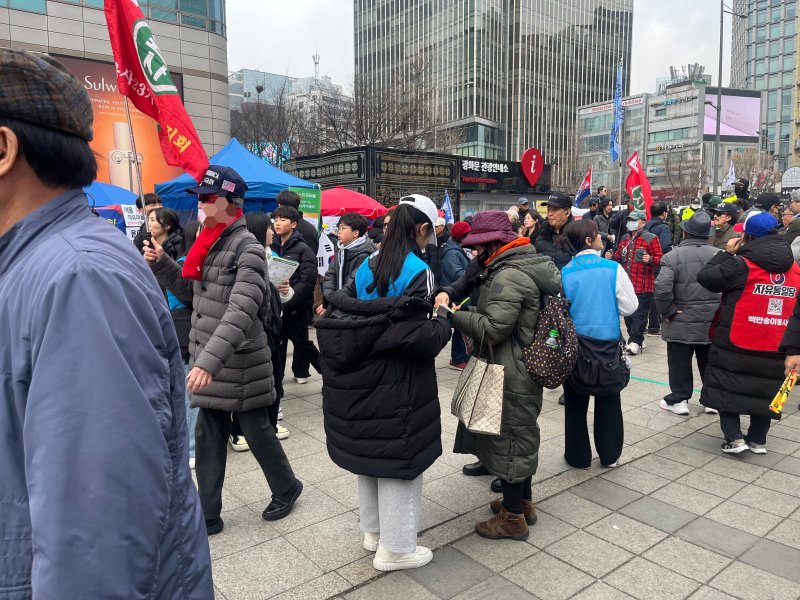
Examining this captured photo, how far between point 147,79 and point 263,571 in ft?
12.4

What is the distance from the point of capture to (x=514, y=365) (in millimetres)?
3477

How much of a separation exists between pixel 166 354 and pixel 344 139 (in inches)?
1061

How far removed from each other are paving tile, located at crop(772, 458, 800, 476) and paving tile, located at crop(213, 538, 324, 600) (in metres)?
3.78

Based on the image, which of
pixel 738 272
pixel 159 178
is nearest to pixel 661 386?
pixel 738 272

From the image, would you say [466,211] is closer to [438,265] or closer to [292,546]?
[438,265]

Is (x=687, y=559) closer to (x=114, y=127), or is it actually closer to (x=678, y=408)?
(x=678, y=408)

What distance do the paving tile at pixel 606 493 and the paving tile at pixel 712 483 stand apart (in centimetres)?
53

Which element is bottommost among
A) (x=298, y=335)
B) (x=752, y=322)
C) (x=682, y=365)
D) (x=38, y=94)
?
(x=682, y=365)

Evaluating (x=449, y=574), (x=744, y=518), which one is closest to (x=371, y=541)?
(x=449, y=574)

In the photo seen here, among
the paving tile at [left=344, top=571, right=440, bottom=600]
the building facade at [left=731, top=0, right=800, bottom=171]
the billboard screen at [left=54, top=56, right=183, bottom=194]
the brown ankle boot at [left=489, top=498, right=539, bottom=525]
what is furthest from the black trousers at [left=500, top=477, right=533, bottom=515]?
the building facade at [left=731, top=0, right=800, bottom=171]

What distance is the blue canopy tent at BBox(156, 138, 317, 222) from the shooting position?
362 inches

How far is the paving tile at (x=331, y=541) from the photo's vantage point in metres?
3.29

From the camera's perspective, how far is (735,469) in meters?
4.61

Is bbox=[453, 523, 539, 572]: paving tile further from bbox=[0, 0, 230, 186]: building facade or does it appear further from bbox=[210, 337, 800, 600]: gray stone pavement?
bbox=[0, 0, 230, 186]: building facade
